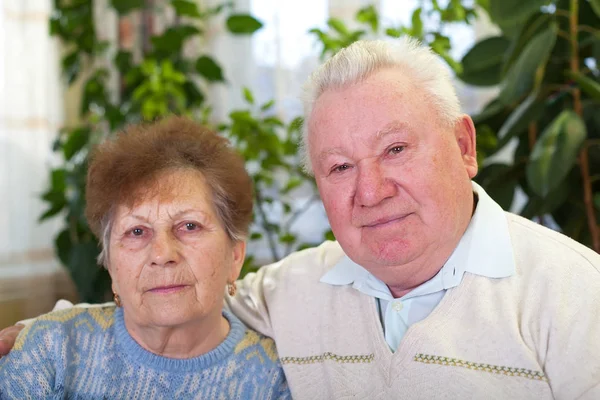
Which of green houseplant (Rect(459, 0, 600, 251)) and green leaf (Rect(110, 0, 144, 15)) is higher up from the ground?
green leaf (Rect(110, 0, 144, 15))

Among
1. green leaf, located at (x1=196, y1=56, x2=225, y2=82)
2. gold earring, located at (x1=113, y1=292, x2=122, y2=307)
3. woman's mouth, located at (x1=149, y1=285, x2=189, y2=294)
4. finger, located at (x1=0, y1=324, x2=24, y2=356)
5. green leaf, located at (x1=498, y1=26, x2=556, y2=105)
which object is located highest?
green leaf, located at (x1=196, y1=56, x2=225, y2=82)

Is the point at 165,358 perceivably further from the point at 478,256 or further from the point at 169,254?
the point at 478,256

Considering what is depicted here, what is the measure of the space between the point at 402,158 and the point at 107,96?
255cm

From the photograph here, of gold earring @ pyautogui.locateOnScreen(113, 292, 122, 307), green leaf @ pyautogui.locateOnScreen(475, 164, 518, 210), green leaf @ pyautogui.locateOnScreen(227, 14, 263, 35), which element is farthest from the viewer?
green leaf @ pyautogui.locateOnScreen(227, 14, 263, 35)

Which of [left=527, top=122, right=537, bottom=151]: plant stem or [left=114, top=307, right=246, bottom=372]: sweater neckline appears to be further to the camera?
[left=527, top=122, right=537, bottom=151]: plant stem

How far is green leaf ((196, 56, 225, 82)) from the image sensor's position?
130 inches

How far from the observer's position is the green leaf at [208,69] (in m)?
3.31

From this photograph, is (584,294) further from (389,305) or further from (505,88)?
(505,88)

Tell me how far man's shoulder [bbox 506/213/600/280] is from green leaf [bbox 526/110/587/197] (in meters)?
0.54

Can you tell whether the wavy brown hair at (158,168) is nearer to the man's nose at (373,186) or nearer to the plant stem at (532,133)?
the man's nose at (373,186)

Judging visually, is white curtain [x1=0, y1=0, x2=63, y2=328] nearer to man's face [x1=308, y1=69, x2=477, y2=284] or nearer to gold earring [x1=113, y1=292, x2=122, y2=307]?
gold earring [x1=113, y1=292, x2=122, y2=307]

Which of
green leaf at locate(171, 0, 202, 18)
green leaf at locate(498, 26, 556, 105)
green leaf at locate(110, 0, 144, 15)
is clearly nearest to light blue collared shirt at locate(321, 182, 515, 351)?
green leaf at locate(498, 26, 556, 105)

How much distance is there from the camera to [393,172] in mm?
1407


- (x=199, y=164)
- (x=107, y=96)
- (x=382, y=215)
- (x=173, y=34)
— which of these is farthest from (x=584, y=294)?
(x=107, y=96)
